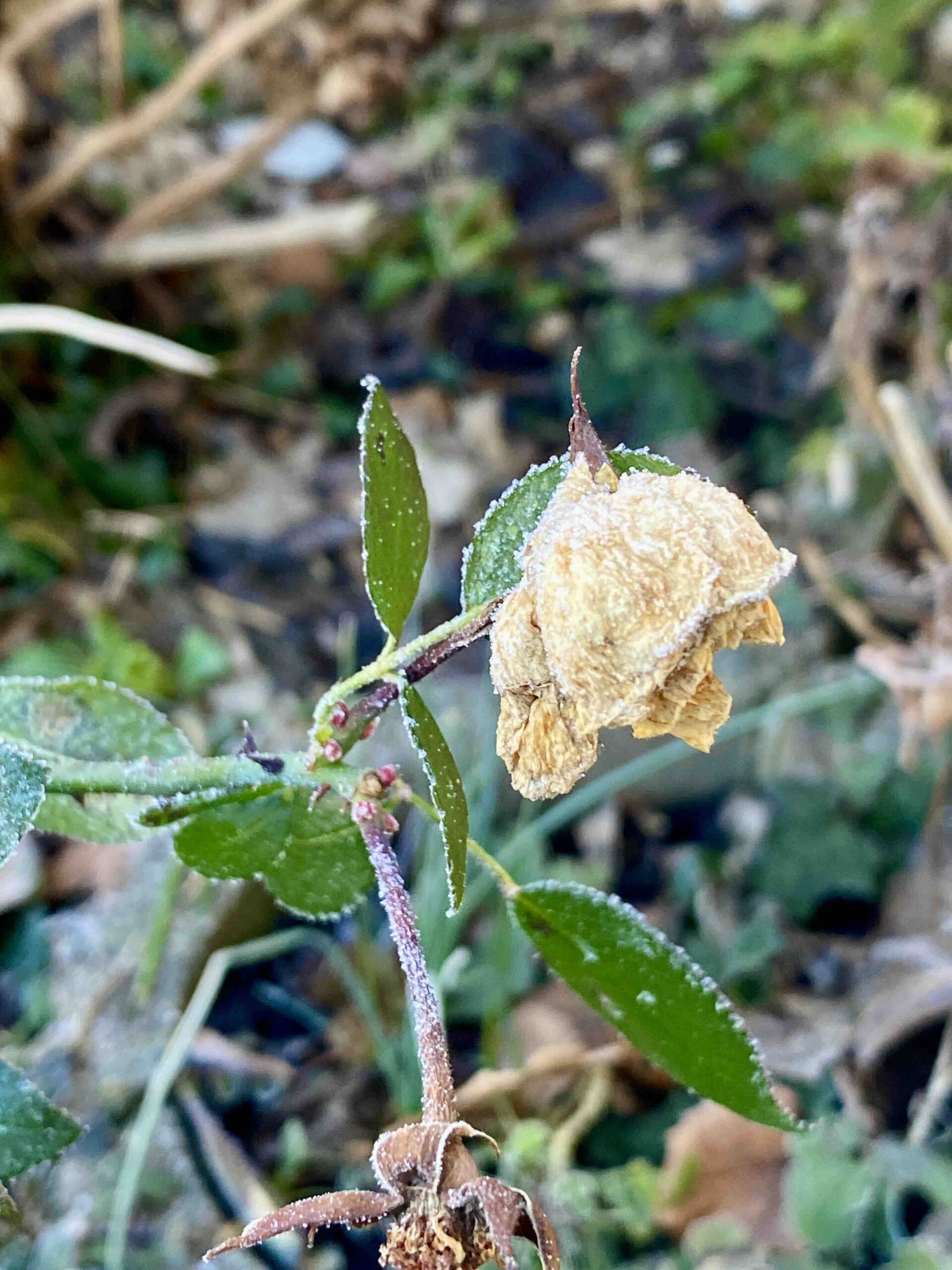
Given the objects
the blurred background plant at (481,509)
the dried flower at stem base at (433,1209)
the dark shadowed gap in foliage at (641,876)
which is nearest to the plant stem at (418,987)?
the dried flower at stem base at (433,1209)

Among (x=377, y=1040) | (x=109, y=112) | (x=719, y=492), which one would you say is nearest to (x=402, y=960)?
(x=719, y=492)

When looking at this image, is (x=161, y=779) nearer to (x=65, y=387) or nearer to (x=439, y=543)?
(x=439, y=543)

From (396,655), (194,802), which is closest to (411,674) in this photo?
(396,655)

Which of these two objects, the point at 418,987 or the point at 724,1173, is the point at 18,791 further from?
the point at 724,1173

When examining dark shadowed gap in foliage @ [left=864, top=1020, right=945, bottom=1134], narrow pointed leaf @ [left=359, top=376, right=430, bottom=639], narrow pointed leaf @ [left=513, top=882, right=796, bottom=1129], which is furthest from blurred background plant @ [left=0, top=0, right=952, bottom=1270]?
narrow pointed leaf @ [left=359, top=376, right=430, bottom=639]

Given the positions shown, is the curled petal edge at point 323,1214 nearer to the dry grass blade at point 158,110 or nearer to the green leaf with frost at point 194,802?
the green leaf with frost at point 194,802

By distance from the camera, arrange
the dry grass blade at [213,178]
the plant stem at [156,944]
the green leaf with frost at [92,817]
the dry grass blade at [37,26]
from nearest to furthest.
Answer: the green leaf with frost at [92,817] → the plant stem at [156,944] → the dry grass blade at [37,26] → the dry grass blade at [213,178]

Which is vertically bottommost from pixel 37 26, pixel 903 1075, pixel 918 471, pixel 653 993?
pixel 903 1075
